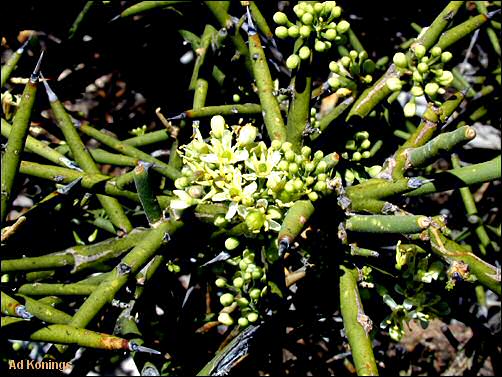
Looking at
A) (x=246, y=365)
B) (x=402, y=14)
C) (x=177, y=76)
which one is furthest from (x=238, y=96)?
(x=402, y=14)

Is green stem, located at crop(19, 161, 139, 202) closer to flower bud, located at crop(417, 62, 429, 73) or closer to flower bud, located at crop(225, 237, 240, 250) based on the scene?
flower bud, located at crop(225, 237, 240, 250)

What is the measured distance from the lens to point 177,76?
92.6 inches

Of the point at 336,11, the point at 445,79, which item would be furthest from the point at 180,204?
the point at 445,79

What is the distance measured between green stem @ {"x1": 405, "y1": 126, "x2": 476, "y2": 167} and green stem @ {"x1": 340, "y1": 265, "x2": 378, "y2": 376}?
273mm

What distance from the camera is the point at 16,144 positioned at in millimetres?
1327

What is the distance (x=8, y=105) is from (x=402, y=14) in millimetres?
1483

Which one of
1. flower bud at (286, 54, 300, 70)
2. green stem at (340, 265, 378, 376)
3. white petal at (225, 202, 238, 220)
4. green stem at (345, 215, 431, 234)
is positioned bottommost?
green stem at (340, 265, 378, 376)

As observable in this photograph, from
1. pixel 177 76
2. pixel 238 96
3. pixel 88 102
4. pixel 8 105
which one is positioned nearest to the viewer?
pixel 238 96

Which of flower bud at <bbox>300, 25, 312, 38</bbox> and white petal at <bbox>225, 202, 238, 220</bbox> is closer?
white petal at <bbox>225, 202, 238, 220</bbox>

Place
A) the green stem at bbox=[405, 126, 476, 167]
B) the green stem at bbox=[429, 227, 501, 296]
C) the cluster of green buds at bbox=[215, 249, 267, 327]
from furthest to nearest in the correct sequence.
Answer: the cluster of green buds at bbox=[215, 249, 267, 327] → the green stem at bbox=[429, 227, 501, 296] → the green stem at bbox=[405, 126, 476, 167]

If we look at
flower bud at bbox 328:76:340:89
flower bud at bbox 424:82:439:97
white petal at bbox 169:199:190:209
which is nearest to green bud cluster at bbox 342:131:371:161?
flower bud at bbox 328:76:340:89

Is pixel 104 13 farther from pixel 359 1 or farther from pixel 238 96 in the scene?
pixel 359 1

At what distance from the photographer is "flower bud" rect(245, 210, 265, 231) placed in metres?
1.23

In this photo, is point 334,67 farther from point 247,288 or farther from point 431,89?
point 247,288
